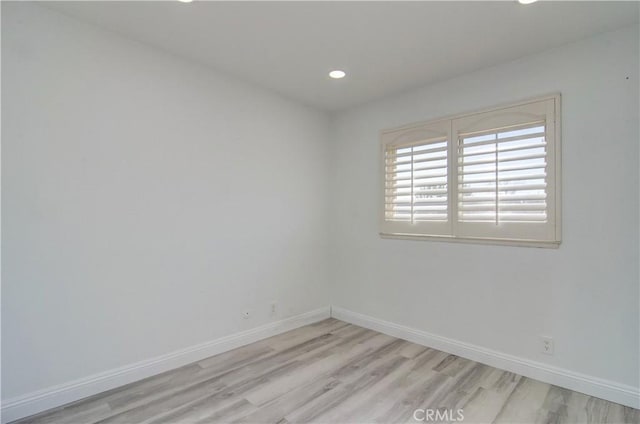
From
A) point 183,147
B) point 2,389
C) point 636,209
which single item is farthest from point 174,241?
point 636,209

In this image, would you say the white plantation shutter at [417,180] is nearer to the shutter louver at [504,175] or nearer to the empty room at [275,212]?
the empty room at [275,212]

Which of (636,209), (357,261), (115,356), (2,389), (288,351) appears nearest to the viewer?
(2,389)

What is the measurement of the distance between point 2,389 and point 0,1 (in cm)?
234

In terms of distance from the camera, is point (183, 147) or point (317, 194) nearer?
point (183, 147)

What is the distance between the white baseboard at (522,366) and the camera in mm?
2219

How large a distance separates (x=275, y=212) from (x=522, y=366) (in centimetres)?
259

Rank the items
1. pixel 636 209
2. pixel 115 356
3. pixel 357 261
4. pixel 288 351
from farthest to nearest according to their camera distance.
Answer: pixel 357 261
pixel 288 351
pixel 115 356
pixel 636 209

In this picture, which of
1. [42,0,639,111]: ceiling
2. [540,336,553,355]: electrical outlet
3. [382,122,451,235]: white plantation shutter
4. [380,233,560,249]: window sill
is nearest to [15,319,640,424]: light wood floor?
[540,336,553,355]: electrical outlet

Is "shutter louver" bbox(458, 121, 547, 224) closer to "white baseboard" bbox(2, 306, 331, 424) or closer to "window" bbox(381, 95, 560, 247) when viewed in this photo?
"window" bbox(381, 95, 560, 247)

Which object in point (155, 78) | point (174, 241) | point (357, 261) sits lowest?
point (357, 261)

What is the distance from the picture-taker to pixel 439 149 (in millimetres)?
3119

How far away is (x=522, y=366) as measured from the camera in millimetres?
2600

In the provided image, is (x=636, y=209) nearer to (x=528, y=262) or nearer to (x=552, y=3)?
(x=528, y=262)

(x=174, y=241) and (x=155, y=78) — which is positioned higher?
(x=155, y=78)
